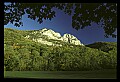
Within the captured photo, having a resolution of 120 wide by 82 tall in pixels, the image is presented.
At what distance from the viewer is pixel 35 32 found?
6219 millimetres

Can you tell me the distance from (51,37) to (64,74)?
81cm

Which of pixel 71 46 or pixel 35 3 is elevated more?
pixel 35 3

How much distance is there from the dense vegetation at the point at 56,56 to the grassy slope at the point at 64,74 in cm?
9

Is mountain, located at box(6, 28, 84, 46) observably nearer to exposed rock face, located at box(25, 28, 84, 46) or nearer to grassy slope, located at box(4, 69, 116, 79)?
exposed rock face, located at box(25, 28, 84, 46)

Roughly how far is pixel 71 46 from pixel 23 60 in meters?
1.03

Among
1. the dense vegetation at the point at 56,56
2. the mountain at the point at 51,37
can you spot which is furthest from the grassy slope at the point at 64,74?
the mountain at the point at 51,37

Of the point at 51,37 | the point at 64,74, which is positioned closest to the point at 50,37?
the point at 51,37

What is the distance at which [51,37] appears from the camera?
20.4 feet

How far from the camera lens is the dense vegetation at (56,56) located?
6113 mm

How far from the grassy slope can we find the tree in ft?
2.57

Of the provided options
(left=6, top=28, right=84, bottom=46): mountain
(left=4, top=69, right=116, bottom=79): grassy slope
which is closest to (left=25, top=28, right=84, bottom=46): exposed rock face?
(left=6, top=28, right=84, bottom=46): mountain
